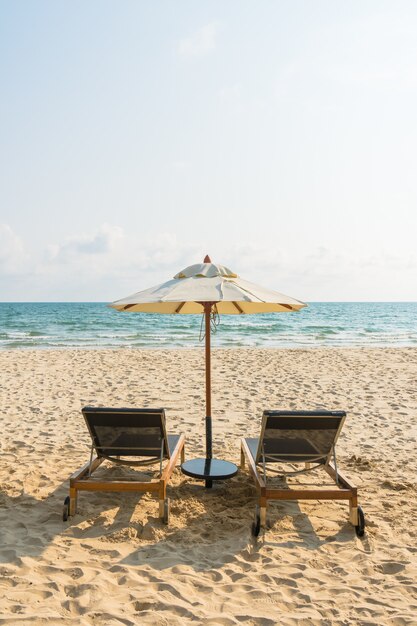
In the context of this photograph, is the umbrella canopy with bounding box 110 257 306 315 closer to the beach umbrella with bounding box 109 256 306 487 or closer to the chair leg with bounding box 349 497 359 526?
the beach umbrella with bounding box 109 256 306 487

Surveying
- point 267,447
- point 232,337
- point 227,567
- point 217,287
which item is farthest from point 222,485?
point 232,337

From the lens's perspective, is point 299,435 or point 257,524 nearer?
point 257,524

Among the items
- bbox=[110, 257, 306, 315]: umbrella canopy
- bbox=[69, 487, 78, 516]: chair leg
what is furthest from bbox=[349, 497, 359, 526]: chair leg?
bbox=[69, 487, 78, 516]: chair leg

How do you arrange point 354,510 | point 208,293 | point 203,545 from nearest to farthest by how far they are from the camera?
point 203,545 → point 354,510 → point 208,293

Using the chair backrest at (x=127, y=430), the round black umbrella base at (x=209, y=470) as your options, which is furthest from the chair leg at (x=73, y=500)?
the round black umbrella base at (x=209, y=470)

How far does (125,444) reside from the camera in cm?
444

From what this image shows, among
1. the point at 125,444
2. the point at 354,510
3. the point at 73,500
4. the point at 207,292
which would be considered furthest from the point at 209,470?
the point at 207,292

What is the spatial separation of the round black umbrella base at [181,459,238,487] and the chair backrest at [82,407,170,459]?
32 centimetres

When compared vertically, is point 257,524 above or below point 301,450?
below

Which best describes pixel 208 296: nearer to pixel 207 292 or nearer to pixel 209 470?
pixel 207 292

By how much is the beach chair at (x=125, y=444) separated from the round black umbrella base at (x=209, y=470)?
0.79ft

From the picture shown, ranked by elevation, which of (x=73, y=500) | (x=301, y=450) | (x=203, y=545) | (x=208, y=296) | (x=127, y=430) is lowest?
(x=203, y=545)

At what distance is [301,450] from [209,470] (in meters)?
0.93

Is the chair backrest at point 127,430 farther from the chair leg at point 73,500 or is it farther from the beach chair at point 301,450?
the beach chair at point 301,450
